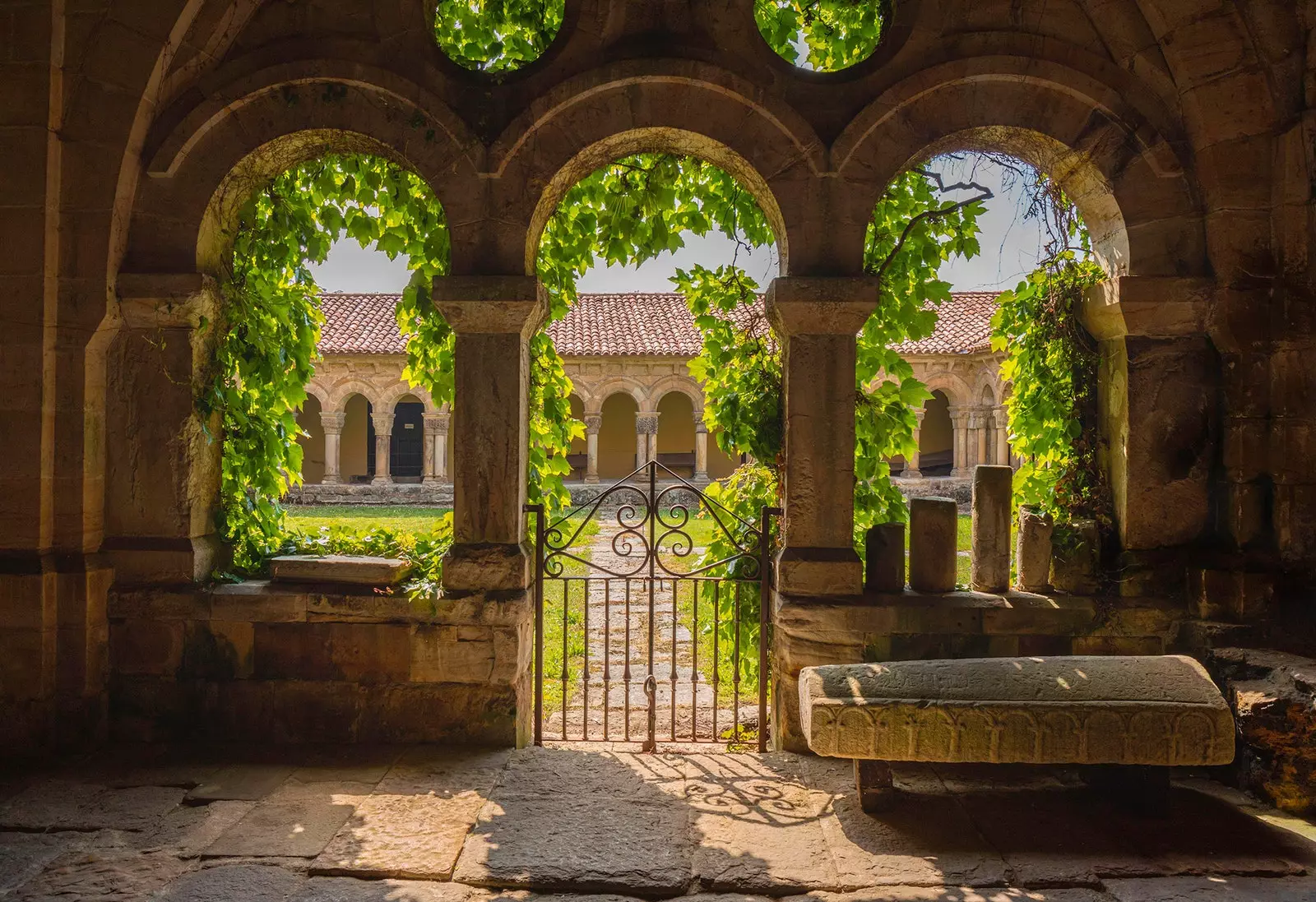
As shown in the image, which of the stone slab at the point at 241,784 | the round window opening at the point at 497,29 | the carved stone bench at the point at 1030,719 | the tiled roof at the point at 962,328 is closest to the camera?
the carved stone bench at the point at 1030,719

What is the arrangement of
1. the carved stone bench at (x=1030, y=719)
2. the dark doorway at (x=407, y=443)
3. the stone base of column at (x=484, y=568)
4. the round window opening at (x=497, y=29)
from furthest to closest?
the dark doorway at (x=407, y=443) < the round window opening at (x=497, y=29) < the stone base of column at (x=484, y=568) < the carved stone bench at (x=1030, y=719)

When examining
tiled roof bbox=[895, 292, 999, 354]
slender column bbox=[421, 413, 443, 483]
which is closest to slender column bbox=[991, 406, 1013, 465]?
tiled roof bbox=[895, 292, 999, 354]

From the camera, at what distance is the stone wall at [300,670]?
3697 millimetres

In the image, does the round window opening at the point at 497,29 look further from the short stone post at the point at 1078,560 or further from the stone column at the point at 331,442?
the stone column at the point at 331,442

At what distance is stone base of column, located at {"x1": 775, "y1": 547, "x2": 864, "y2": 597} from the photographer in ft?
11.9

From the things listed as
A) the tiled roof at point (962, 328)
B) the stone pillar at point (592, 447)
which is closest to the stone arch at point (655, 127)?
the tiled roof at point (962, 328)

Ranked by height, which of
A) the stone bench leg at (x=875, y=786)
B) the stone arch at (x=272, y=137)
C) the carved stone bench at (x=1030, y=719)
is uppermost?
the stone arch at (x=272, y=137)

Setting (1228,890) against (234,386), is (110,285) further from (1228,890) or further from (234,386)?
(1228,890)

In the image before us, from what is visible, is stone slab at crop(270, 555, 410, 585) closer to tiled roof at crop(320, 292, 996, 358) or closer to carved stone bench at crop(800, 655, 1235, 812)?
carved stone bench at crop(800, 655, 1235, 812)

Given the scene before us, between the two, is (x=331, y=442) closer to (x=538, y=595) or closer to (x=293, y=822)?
(x=538, y=595)

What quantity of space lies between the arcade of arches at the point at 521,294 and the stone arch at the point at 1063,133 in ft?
0.04

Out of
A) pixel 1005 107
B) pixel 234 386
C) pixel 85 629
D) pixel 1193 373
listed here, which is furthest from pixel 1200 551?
pixel 85 629

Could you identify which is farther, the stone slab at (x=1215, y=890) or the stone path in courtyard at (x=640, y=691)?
the stone path in courtyard at (x=640, y=691)

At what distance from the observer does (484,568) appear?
145 inches
